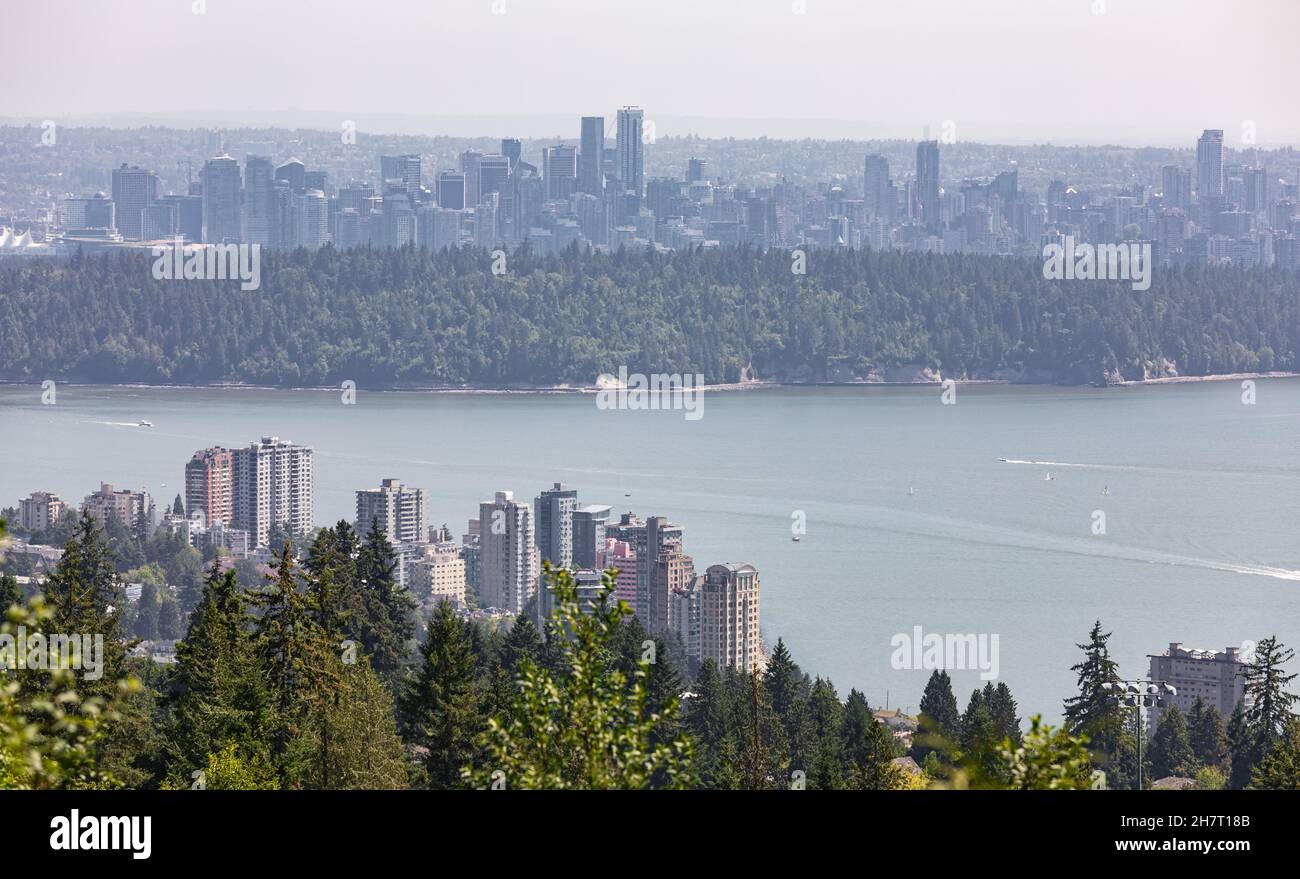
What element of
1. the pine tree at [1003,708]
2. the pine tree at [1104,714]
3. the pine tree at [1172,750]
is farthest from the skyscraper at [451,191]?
the pine tree at [1172,750]

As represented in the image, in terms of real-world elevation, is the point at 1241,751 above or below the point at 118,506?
below

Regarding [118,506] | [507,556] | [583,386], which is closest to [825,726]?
[507,556]

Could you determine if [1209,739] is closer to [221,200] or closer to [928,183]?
[221,200]

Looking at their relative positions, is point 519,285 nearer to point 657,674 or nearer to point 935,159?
point 935,159
